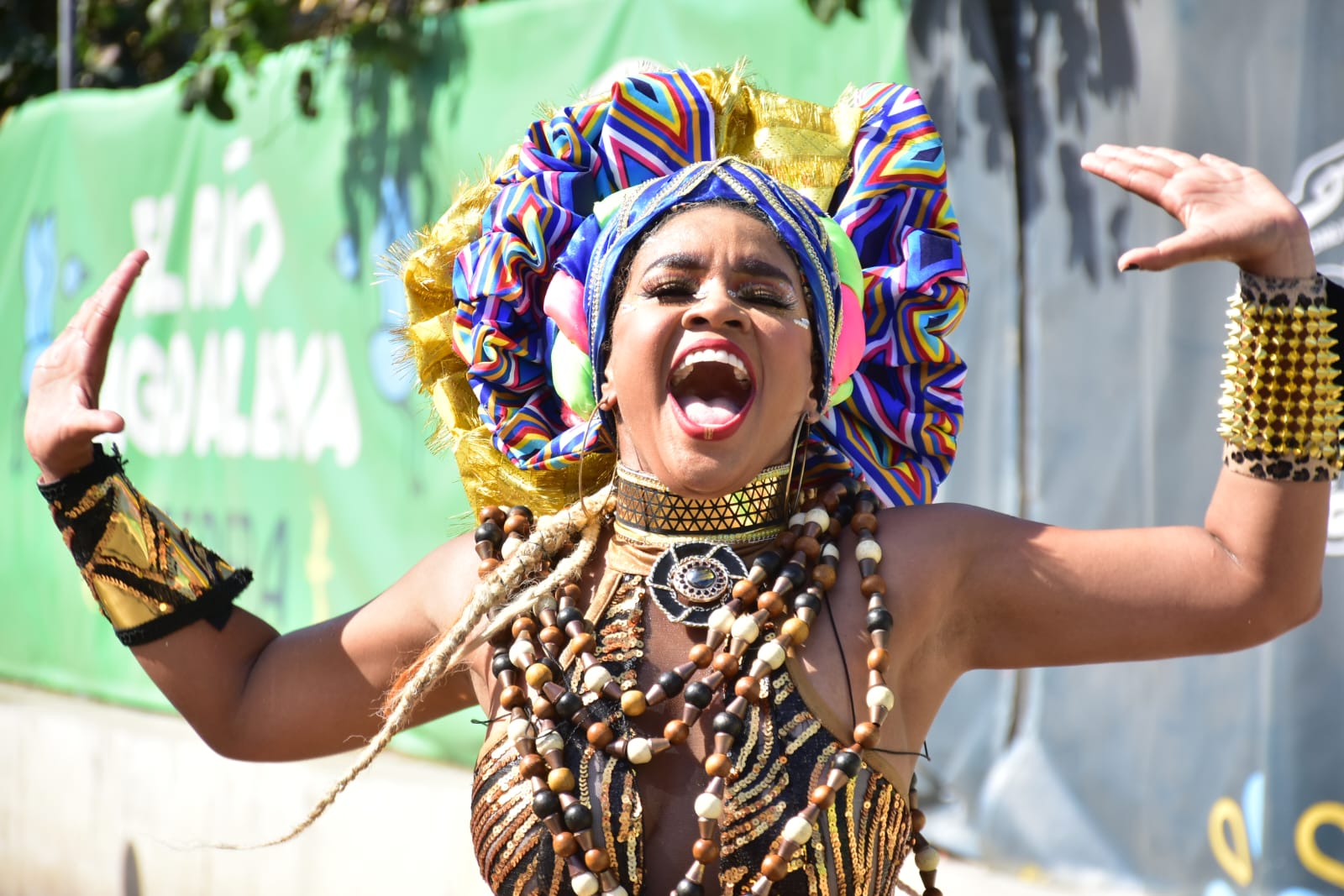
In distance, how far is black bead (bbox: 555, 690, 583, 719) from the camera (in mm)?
2059

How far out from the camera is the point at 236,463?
19.2ft

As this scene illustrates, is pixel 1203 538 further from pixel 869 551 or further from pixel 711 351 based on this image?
pixel 711 351

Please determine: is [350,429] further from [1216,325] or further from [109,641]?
[1216,325]

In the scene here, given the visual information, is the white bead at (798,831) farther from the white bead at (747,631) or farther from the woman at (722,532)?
the white bead at (747,631)

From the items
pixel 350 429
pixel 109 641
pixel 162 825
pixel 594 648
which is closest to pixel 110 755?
pixel 162 825

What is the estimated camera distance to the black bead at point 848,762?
1947 mm

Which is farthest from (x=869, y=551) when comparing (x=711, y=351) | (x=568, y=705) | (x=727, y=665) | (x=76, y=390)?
(x=76, y=390)

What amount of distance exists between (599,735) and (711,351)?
21.8 inches

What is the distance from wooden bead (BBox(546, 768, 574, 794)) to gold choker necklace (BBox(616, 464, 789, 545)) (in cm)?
38

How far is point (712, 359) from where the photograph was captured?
6.68 ft

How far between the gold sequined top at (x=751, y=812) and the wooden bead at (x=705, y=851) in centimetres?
2

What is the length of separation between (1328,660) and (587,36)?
2.79 meters

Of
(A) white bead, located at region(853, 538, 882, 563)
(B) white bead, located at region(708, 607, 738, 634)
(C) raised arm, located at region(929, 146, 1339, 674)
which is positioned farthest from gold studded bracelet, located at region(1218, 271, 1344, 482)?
(B) white bead, located at region(708, 607, 738, 634)

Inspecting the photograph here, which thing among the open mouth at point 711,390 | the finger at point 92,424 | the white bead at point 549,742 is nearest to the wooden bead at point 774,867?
the white bead at point 549,742
